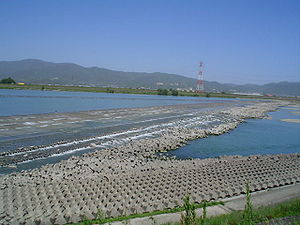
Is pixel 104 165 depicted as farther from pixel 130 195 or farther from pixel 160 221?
pixel 160 221

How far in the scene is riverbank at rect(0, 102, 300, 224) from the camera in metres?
10.1

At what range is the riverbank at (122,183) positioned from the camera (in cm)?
1007

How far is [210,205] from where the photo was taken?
10805 mm

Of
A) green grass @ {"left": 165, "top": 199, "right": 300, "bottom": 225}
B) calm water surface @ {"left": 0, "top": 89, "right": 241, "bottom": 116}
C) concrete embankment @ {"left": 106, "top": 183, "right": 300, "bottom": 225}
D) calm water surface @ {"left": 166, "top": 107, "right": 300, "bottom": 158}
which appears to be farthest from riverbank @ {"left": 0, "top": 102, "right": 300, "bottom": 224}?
calm water surface @ {"left": 0, "top": 89, "right": 241, "bottom": 116}

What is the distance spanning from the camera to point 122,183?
13023 millimetres

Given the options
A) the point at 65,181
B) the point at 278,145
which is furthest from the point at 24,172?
the point at 278,145

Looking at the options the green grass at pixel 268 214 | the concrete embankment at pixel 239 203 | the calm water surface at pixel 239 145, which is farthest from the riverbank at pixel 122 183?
the calm water surface at pixel 239 145

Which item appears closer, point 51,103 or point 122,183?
point 122,183

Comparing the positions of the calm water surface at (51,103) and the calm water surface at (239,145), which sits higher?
the calm water surface at (51,103)

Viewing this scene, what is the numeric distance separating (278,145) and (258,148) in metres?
4.24

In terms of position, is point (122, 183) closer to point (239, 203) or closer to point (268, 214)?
point (239, 203)

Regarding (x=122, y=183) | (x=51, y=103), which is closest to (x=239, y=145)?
(x=122, y=183)

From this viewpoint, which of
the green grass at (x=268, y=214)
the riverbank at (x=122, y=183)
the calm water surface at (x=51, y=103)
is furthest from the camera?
the calm water surface at (x=51, y=103)

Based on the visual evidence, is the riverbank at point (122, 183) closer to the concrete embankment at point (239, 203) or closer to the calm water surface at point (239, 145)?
the concrete embankment at point (239, 203)
